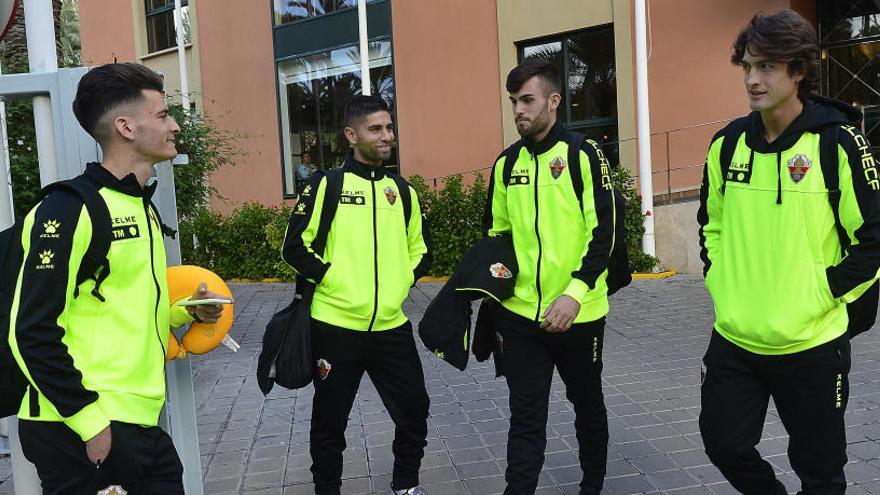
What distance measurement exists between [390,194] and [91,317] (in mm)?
1789

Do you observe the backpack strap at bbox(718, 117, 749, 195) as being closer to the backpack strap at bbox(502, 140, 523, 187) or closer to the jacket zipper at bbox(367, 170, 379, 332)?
the backpack strap at bbox(502, 140, 523, 187)

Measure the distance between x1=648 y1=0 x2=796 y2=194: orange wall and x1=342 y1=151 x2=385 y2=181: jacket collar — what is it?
9629 mm

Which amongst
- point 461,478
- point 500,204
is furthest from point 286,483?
point 500,204

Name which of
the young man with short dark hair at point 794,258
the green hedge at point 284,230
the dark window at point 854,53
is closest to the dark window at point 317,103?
the green hedge at point 284,230

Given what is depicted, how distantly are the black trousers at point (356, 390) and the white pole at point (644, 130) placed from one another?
8106mm

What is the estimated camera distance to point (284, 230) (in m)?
13.0

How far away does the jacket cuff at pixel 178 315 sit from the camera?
2566 mm

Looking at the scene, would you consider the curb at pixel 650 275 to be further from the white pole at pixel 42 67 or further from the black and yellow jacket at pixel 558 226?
the white pole at pixel 42 67

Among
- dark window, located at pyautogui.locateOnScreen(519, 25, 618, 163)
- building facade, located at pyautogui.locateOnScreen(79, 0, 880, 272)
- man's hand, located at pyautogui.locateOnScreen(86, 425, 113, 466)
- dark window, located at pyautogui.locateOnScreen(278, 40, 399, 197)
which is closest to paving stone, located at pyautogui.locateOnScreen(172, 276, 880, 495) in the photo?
man's hand, located at pyautogui.locateOnScreen(86, 425, 113, 466)

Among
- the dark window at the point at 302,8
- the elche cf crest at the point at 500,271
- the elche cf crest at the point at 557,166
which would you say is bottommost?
the elche cf crest at the point at 500,271

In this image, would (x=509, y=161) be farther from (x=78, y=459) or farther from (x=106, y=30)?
(x=106, y=30)

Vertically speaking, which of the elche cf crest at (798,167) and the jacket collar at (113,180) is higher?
the jacket collar at (113,180)

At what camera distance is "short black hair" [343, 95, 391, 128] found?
3703 millimetres

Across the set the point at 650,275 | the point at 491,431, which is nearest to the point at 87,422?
the point at 491,431
